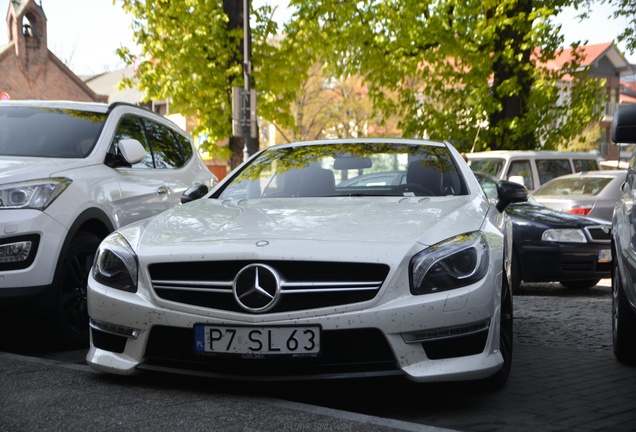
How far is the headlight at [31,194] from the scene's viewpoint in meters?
6.02

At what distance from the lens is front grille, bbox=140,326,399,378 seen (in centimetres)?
445

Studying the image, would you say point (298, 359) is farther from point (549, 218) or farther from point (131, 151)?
point (549, 218)

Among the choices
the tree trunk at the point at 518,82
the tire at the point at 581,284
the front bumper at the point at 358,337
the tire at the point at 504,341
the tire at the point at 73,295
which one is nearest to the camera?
the front bumper at the point at 358,337

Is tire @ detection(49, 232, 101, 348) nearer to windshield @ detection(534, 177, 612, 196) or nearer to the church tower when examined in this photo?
windshield @ detection(534, 177, 612, 196)

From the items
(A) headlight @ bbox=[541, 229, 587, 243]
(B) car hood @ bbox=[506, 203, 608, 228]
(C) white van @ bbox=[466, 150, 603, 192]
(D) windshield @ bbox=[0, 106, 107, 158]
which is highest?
(D) windshield @ bbox=[0, 106, 107, 158]

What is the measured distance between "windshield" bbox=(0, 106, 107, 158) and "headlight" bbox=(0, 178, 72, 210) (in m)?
0.82

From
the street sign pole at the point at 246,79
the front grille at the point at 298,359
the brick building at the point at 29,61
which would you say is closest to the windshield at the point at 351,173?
the front grille at the point at 298,359

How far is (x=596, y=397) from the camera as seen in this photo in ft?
17.0

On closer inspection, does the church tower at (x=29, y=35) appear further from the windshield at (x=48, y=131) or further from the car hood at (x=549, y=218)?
the windshield at (x=48, y=131)

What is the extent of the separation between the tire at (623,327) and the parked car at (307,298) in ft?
4.01

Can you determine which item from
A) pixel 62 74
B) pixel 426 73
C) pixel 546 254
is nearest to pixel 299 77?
pixel 426 73

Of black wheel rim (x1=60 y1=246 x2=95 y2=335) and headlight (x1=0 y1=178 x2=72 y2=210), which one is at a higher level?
headlight (x1=0 y1=178 x2=72 y2=210)

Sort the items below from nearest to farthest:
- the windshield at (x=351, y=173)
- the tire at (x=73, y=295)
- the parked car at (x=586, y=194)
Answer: the windshield at (x=351, y=173) → the tire at (x=73, y=295) → the parked car at (x=586, y=194)

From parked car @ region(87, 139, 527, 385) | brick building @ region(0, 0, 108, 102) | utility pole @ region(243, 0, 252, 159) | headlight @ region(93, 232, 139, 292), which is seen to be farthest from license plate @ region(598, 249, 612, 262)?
brick building @ region(0, 0, 108, 102)
